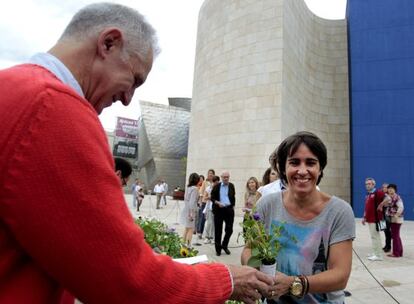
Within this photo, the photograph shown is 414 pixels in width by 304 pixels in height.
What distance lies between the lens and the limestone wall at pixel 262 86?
55.0 feet

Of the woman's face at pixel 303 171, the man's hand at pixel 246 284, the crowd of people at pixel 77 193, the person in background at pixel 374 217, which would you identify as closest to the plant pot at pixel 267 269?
the man's hand at pixel 246 284

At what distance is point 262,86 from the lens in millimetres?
16938

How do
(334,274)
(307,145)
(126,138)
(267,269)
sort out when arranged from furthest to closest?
(126,138) < (307,145) < (334,274) < (267,269)

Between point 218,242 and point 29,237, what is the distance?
6.71 metres

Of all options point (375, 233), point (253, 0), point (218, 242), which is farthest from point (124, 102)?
point (253, 0)

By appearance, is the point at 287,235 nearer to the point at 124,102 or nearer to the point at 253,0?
the point at 124,102

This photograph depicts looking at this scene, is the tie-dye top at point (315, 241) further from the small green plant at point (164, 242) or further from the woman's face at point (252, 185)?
the woman's face at point (252, 185)

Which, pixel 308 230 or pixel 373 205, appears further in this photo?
pixel 373 205

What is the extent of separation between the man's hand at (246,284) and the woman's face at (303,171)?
0.80m

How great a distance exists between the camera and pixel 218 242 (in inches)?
282

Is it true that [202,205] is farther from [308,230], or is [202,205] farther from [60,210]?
[60,210]

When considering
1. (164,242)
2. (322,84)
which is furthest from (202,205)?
(322,84)

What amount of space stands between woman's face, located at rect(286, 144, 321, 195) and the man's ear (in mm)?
1242

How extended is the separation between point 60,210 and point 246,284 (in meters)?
0.64
